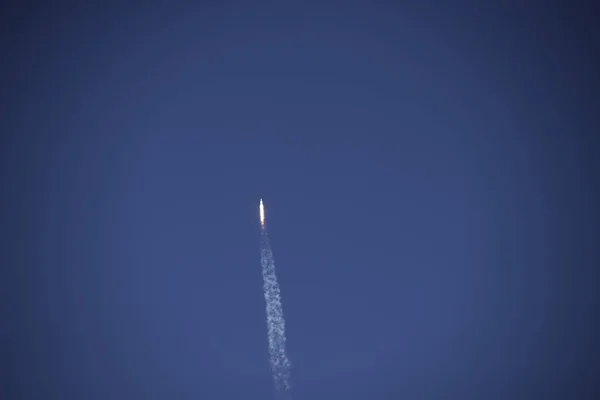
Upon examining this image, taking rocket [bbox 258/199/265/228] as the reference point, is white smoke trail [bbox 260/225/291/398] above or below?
below

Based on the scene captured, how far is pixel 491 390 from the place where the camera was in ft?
65.0

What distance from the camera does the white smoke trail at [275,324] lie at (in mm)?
22031

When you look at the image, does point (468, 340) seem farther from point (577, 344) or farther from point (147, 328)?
point (147, 328)

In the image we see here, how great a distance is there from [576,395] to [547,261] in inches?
331

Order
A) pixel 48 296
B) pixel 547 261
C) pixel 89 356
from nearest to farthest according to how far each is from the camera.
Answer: pixel 89 356 → pixel 48 296 → pixel 547 261

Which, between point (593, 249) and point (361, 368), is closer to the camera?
point (361, 368)

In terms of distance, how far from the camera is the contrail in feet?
72.1

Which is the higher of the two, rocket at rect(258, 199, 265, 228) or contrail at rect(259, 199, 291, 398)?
rocket at rect(258, 199, 265, 228)

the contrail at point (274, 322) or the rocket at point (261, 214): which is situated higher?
the rocket at point (261, 214)

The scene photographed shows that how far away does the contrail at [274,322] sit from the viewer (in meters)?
22.0

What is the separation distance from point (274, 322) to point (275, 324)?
97 mm

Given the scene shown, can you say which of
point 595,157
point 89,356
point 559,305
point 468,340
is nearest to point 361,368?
point 468,340

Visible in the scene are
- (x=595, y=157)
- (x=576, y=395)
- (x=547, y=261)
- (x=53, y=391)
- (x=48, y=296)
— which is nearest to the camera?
(x=576, y=395)

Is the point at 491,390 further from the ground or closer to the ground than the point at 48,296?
closer to the ground
